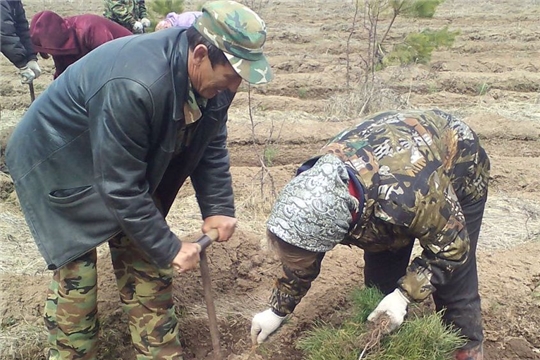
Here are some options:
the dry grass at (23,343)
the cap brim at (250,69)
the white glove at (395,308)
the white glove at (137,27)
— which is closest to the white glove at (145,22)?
the white glove at (137,27)

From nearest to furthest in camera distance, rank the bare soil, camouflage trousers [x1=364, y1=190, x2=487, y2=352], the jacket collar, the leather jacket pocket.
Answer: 1. the jacket collar
2. the leather jacket pocket
3. camouflage trousers [x1=364, y1=190, x2=487, y2=352]
4. the bare soil

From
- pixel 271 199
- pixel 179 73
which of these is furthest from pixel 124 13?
pixel 179 73

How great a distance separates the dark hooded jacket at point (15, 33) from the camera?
5.30 metres

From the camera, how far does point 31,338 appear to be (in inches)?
114

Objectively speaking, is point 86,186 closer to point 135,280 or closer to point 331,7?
point 135,280

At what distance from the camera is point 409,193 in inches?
73.4

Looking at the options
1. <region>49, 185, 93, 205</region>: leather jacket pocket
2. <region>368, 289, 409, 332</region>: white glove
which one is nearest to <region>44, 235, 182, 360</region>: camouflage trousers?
<region>49, 185, 93, 205</region>: leather jacket pocket

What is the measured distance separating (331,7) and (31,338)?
1878cm

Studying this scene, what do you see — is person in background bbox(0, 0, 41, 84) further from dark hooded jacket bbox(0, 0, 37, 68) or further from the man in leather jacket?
the man in leather jacket

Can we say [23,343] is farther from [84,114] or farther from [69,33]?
[69,33]

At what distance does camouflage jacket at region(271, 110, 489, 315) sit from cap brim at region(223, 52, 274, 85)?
35 cm

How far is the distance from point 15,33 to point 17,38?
1.9 inches

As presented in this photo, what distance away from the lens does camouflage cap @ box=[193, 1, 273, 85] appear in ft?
6.05

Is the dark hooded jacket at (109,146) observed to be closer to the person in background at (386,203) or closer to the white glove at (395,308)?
the person in background at (386,203)
